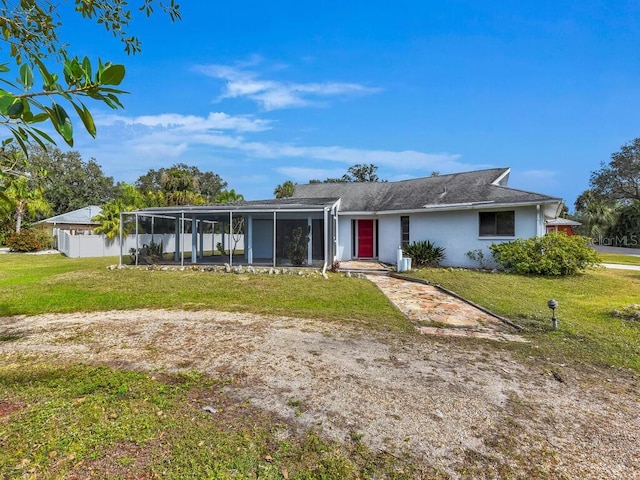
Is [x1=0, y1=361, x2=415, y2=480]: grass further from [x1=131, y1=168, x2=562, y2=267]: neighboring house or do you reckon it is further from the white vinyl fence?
the white vinyl fence

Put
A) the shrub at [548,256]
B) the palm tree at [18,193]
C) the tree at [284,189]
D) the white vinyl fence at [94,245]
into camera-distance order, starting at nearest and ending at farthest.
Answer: the palm tree at [18,193] < the shrub at [548,256] < the white vinyl fence at [94,245] < the tree at [284,189]

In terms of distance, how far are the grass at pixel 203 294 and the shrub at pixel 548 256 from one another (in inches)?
237

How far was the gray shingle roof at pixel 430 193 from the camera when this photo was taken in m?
14.2

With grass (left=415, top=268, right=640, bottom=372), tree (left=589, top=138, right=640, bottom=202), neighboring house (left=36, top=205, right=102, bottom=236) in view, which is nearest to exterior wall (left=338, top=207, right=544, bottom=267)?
grass (left=415, top=268, right=640, bottom=372)

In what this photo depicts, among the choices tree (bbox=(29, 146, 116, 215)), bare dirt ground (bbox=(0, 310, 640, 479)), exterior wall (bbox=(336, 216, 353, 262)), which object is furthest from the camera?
tree (bbox=(29, 146, 116, 215))

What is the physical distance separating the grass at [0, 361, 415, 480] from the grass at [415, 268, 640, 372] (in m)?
4.19

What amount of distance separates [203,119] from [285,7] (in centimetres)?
1063

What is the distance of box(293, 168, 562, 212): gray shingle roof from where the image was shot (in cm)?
1418

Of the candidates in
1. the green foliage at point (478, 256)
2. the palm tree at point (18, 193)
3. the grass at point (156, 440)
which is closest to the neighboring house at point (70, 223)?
the green foliage at point (478, 256)

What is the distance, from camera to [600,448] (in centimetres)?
279

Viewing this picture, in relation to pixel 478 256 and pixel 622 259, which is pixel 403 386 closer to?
pixel 478 256

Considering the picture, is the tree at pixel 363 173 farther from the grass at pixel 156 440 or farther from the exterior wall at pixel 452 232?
the grass at pixel 156 440

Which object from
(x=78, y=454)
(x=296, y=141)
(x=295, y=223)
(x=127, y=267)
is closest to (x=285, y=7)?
(x=295, y=223)

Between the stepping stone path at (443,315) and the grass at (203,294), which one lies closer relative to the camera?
the stepping stone path at (443,315)
